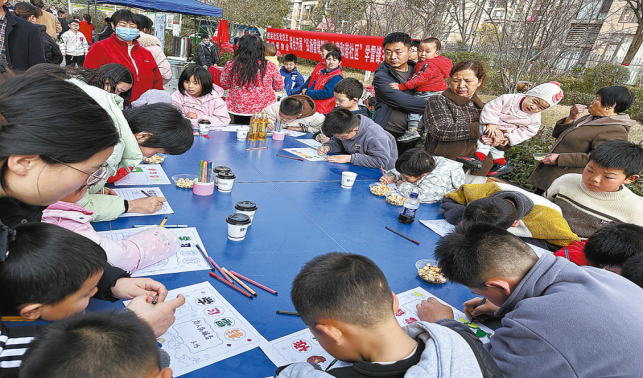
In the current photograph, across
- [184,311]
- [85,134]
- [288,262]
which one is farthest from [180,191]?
[85,134]

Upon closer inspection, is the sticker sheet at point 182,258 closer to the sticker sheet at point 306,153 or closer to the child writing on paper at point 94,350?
the child writing on paper at point 94,350

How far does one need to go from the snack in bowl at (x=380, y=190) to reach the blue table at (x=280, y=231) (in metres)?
0.05

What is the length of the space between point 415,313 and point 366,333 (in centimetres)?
61

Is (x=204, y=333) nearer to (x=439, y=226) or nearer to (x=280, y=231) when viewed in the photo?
(x=280, y=231)

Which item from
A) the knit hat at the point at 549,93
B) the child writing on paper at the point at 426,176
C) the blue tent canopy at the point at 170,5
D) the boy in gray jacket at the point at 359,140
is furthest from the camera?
the blue tent canopy at the point at 170,5

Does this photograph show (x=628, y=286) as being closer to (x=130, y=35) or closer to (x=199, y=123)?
(x=199, y=123)

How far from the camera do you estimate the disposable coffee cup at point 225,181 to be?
2.35 meters

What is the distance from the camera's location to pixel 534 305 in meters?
1.13

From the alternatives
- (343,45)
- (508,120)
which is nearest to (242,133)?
(508,120)

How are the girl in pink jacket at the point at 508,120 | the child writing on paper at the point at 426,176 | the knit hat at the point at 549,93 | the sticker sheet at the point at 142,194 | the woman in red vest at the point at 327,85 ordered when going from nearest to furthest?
the sticker sheet at the point at 142,194 < the child writing on paper at the point at 426,176 < the knit hat at the point at 549,93 < the girl in pink jacket at the point at 508,120 < the woman in red vest at the point at 327,85

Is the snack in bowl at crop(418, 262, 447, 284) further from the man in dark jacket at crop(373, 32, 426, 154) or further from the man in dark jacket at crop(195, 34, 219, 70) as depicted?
→ the man in dark jacket at crop(195, 34, 219, 70)

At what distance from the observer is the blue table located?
138 centimetres

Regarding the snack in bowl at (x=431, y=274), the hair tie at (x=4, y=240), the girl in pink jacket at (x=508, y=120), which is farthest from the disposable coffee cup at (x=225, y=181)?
the girl in pink jacket at (x=508, y=120)

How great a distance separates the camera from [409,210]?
2305mm
